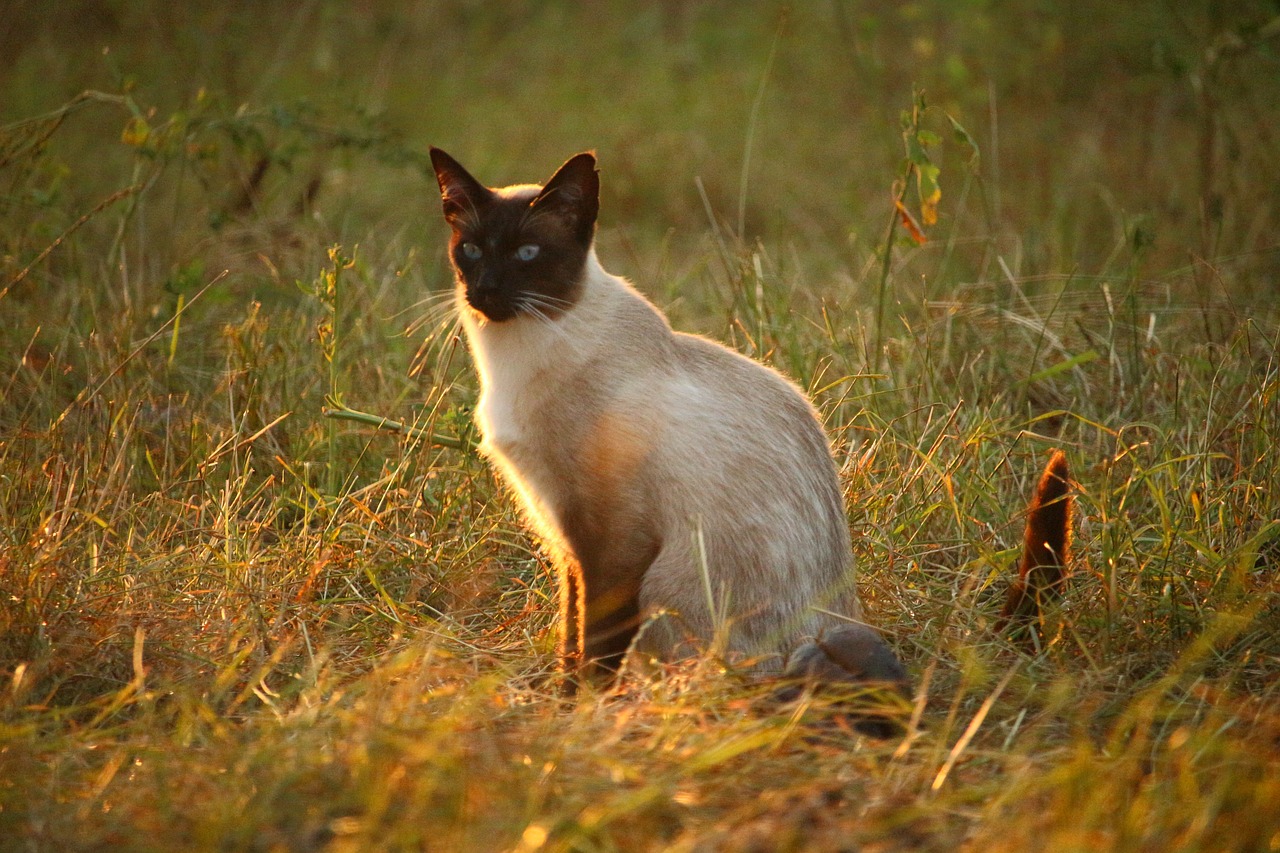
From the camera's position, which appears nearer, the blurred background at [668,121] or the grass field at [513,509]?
the grass field at [513,509]

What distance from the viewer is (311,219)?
4.80 metres

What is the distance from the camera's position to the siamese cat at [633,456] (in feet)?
8.52

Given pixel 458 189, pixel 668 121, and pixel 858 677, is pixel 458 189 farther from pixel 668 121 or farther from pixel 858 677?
pixel 668 121

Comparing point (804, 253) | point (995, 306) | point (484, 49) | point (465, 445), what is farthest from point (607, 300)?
point (484, 49)

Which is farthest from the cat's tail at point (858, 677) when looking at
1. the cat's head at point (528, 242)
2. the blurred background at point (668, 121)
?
the blurred background at point (668, 121)

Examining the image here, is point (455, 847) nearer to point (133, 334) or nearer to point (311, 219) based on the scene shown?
point (133, 334)

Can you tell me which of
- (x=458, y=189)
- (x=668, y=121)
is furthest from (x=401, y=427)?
(x=668, y=121)

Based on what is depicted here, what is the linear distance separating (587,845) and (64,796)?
0.90m

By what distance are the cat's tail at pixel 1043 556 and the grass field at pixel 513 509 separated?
7cm

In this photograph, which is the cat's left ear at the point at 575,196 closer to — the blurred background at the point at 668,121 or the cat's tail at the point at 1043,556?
the blurred background at the point at 668,121

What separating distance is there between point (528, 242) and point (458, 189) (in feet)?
0.76

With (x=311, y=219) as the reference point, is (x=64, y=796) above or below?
below

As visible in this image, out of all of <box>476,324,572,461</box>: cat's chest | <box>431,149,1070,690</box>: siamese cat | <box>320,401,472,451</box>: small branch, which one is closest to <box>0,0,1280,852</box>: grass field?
<box>320,401,472,451</box>: small branch

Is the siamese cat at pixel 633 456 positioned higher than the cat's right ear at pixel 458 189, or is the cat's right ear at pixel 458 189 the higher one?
the cat's right ear at pixel 458 189
